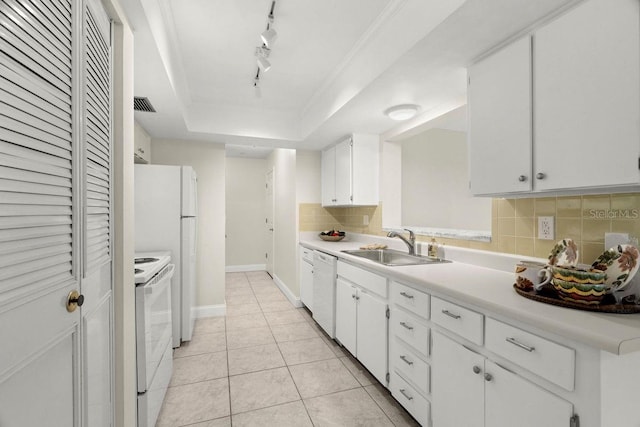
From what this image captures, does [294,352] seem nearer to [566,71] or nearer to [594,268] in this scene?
[594,268]

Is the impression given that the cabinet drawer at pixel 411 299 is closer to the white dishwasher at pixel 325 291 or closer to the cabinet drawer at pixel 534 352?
the cabinet drawer at pixel 534 352

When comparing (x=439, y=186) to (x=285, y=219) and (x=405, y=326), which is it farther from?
(x=405, y=326)

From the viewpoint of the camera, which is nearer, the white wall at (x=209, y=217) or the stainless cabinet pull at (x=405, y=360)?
the stainless cabinet pull at (x=405, y=360)

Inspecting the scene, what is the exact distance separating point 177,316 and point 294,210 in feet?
6.39

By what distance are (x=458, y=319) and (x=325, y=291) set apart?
177cm

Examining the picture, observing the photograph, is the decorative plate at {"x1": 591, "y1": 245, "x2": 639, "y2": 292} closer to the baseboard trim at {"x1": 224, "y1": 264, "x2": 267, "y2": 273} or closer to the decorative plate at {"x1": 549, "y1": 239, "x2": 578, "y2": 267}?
the decorative plate at {"x1": 549, "y1": 239, "x2": 578, "y2": 267}

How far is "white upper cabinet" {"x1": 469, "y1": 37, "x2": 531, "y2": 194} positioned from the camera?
4.80ft

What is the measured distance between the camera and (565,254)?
1.42 meters

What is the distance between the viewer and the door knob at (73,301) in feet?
2.97

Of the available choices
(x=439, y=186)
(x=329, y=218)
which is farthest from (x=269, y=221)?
(x=439, y=186)

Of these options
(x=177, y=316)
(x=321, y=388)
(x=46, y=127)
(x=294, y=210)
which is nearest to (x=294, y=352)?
(x=321, y=388)

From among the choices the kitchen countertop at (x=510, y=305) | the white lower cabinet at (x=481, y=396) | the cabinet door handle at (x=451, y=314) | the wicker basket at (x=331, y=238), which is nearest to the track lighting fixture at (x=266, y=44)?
the kitchen countertop at (x=510, y=305)

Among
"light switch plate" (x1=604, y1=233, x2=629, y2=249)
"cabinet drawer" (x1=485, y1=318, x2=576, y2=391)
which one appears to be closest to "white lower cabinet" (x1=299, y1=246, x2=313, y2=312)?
"cabinet drawer" (x1=485, y1=318, x2=576, y2=391)

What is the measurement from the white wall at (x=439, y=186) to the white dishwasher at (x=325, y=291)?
1.25 metres
